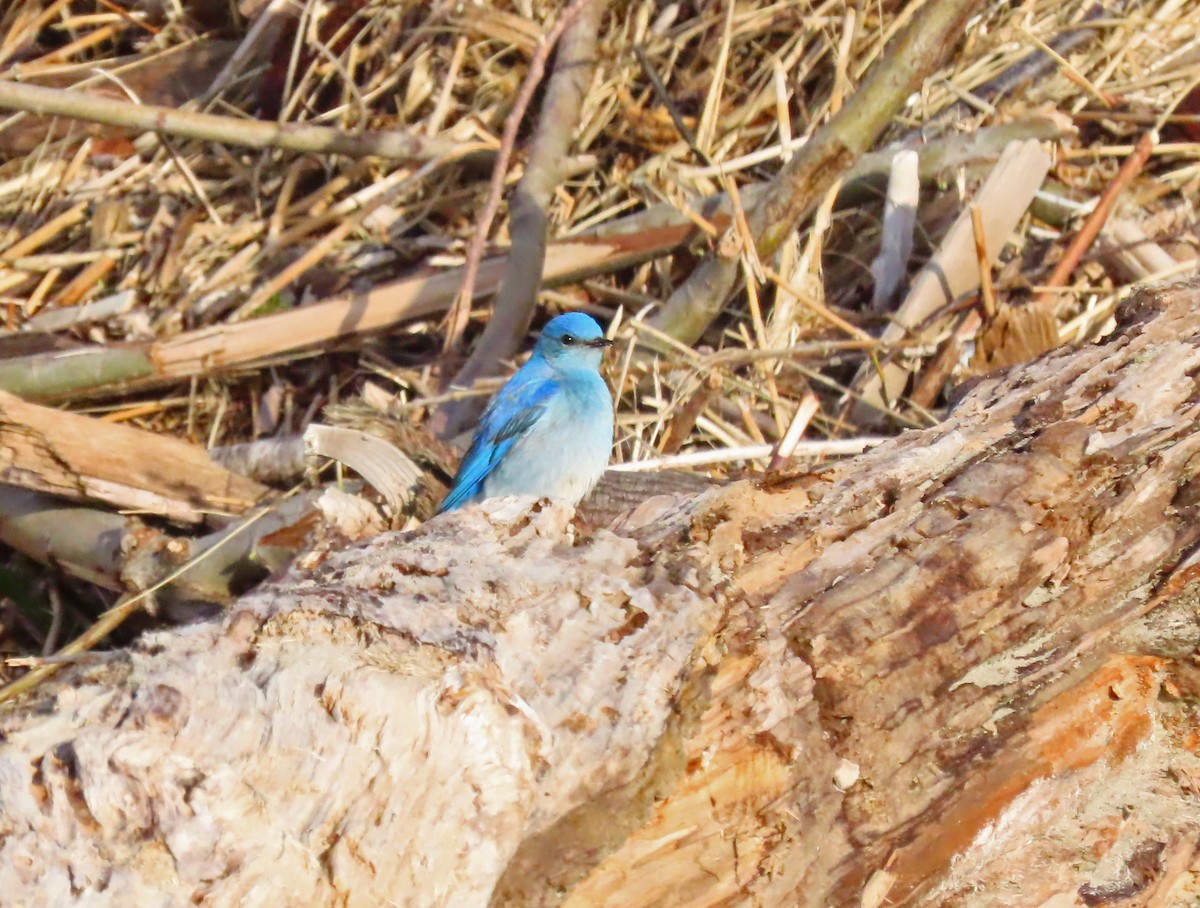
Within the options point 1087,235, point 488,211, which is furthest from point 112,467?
point 1087,235

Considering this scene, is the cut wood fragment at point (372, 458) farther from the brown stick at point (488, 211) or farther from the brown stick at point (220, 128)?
the brown stick at point (220, 128)

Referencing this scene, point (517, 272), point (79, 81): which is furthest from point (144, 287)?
point (517, 272)

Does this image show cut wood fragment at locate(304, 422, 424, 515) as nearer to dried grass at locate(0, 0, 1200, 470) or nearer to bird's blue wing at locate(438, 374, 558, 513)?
bird's blue wing at locate(438, 374, 558, 513)

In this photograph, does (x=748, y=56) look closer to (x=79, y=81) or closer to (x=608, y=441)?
(x=608, y=441)

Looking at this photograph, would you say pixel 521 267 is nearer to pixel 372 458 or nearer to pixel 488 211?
pixel 488 211

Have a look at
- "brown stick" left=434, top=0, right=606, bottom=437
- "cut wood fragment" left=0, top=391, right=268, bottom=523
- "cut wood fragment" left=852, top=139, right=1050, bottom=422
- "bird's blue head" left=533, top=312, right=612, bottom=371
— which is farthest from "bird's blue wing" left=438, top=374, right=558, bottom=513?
"cut wood fragment" left=852, top=139, right=1050, bottom=422

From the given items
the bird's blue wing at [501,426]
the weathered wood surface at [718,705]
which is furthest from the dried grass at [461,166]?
the weathered wood surface at [718,705]

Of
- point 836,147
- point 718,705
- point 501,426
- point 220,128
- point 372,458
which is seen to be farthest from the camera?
point 220,128
